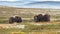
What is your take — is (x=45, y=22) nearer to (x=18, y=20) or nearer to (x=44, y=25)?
(x=44, y=25)

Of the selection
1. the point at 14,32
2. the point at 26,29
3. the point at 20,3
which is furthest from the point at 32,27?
the point at 20,3

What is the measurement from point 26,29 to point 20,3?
686 centimetres

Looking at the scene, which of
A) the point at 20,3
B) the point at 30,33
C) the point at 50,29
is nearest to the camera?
the point at 30,33

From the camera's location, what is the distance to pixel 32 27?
22.2ft

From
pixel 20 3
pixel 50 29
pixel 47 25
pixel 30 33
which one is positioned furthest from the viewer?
pixel 20 3

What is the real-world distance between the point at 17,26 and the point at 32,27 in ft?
1.58

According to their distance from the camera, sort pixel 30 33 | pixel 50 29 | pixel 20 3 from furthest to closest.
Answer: pixel 20 3 → pixel 50 29 → pixel 30 33

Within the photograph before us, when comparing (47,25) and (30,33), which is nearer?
(30,33)

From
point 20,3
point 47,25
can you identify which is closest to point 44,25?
point 47,25

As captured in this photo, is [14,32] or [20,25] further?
[20,25]

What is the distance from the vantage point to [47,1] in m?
13.5

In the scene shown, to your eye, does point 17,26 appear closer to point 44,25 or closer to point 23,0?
point 44,25

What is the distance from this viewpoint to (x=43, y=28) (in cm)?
675

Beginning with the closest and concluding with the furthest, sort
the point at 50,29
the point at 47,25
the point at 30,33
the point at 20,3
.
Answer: the point at 30,33 → the point at 50,29 → the point at 47,25 → the point at 20,3
